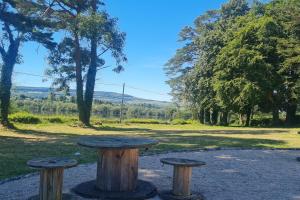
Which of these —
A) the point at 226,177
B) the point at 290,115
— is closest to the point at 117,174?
the point at 226,177

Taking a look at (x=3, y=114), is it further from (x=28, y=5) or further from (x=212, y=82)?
(x=212, y=82)

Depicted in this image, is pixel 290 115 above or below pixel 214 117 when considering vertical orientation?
above

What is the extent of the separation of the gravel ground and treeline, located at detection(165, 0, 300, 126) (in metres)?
19.3

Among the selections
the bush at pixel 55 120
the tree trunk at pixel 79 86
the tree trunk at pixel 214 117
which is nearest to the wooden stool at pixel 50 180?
the tree trunk at pixel 79 86

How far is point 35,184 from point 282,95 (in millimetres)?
28035

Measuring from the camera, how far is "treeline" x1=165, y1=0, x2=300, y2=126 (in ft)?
99.9

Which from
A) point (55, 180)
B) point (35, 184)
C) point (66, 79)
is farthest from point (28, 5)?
point (55, 180)

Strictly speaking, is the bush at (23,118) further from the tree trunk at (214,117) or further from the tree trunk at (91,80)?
the tree trunk at (214,117)

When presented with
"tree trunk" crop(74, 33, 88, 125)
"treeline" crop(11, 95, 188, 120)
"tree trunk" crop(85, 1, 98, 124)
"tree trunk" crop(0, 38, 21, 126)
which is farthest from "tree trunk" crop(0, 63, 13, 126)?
"treeline" crop(11, 95, 188, 120)

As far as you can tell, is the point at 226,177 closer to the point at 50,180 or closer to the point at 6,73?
the point at 50,180

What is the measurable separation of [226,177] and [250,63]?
24076 millimetres

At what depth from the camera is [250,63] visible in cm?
3072

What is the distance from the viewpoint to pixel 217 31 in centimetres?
3697

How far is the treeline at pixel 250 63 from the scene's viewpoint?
30.4 m
